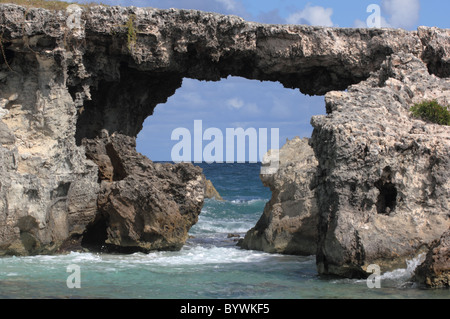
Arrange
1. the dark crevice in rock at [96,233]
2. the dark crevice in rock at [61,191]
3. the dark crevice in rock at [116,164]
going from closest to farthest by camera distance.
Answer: the dark crevice in rock at [61,191]
the dark crevice in rock at [96,233]
the dark crevice in rock at [116,164]

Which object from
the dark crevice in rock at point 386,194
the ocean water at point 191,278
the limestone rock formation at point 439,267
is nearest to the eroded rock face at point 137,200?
the ocean water at point 191,278

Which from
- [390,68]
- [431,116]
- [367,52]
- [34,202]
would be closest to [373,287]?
[431,116]

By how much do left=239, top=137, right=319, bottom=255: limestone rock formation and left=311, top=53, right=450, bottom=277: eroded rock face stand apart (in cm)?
401

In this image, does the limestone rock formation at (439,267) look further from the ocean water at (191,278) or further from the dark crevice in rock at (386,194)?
the dark crevice in rock at (386,194)

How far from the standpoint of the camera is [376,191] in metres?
14.2

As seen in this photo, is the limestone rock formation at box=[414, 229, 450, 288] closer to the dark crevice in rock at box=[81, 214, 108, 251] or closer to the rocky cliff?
the rocky cliff

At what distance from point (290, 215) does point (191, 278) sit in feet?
18.5

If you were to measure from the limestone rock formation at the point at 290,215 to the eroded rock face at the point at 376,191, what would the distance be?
158 inches

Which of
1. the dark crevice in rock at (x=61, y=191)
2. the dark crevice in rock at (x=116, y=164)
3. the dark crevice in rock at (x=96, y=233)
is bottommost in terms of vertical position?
the dark crevice in rock at (x=96, y=233)

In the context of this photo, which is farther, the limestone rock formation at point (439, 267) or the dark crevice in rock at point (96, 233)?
the dark crevice in rock at point (96, 233)

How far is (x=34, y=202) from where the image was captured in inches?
675

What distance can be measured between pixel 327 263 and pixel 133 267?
4706 millimetres

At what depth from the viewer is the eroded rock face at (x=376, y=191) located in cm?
1369

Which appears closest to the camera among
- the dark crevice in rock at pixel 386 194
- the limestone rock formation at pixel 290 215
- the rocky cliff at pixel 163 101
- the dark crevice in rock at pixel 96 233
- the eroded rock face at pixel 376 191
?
the eroded rock face at pixel 376 191
